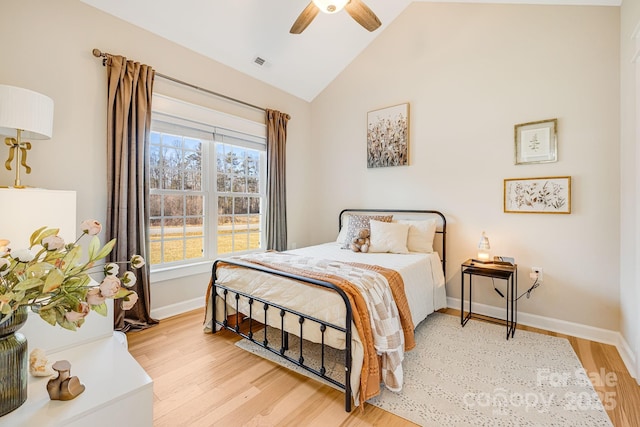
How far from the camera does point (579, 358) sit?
7.25 ft

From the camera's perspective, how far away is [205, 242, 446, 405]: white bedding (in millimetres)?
1801

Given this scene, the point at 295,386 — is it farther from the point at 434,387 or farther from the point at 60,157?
the point at 60,157

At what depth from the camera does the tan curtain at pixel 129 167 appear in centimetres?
252

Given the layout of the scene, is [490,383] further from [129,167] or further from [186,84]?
[186,84]

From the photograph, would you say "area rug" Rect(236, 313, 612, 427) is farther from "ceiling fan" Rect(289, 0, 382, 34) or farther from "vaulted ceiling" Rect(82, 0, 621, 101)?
"vaulted ceiling" Rect(82, 0, 621, 101)

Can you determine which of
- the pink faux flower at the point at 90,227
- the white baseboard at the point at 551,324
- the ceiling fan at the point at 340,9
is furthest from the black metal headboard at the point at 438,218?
the pink faux flower at the point at 90,227

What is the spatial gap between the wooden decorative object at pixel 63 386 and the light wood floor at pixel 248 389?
88cm

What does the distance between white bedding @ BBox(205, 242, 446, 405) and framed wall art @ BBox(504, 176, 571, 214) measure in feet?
3.05

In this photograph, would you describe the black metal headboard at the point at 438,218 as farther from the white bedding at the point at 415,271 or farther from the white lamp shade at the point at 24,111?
the white lamp shade at the point at 24,111

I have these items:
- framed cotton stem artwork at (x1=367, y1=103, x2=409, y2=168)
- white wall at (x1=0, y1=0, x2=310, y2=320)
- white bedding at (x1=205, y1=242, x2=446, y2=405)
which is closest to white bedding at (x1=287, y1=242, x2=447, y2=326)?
white bedding at (x1=205, y1=242, x2=446, y2=405)

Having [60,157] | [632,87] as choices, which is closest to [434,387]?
[632,87]

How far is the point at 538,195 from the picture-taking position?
9.01 ft

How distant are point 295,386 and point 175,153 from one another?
102 inches

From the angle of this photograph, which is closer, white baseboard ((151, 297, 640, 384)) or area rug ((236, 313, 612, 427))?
area rug ((236, 313, 612, 427))
